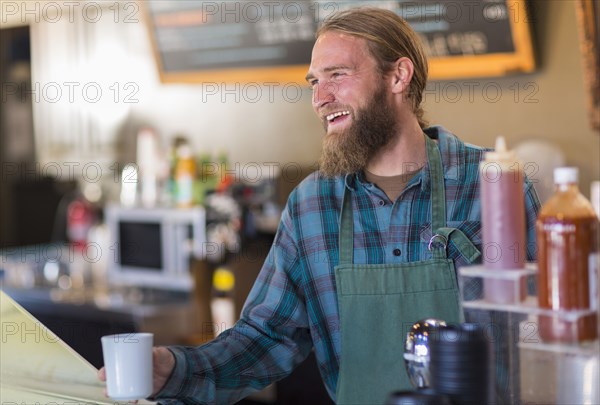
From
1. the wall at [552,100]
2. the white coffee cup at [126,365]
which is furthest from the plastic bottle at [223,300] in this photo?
the white coffee cup at [126,365]

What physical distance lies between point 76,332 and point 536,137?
2363 millimetres

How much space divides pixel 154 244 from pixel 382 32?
262 centimetres

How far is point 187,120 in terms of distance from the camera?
459 centimetres

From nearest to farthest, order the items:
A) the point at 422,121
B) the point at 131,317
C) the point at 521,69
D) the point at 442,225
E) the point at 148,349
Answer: the point at 148,349 → the point at 442,225 → the point at 422,121 → the point at 521,69 → the point at 131,317

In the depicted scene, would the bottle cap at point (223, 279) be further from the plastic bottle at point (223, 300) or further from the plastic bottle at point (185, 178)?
the plastic bottle at point (185, 178)

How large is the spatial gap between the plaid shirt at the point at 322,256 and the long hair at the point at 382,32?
0.63 feet

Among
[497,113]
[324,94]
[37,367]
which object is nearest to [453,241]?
[324,94]

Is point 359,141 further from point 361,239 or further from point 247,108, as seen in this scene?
point 247,108

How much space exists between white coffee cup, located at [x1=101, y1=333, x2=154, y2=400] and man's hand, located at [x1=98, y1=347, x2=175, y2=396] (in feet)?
0.46

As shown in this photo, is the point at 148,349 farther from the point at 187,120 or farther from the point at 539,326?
the point at 187,120

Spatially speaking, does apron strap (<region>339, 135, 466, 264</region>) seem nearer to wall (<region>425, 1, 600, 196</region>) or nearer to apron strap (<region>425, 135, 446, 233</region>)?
apron strap (<region>425, 135, 446, 233</region>)

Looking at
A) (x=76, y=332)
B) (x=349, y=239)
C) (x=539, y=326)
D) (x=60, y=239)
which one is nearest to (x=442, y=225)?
(x=349, y=239)

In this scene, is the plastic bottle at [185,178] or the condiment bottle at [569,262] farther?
the plastic bottle at [185,178]

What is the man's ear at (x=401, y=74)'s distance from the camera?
6.27 ft
